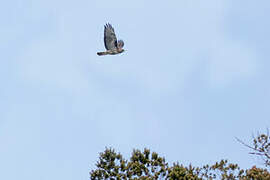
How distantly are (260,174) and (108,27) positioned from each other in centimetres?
1165

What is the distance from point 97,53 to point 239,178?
10303mm

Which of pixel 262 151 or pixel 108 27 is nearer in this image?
pixel 262 151

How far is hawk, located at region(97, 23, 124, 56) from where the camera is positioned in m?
38.6

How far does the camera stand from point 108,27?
127 feet

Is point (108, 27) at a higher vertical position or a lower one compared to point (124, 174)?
higher

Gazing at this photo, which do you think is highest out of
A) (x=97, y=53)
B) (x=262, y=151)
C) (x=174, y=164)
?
(x=97, y=53)

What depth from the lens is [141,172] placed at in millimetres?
41625

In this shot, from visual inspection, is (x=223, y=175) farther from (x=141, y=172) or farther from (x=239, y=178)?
(x=141, y=172)

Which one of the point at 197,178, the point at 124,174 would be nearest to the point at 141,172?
the point at 124,174

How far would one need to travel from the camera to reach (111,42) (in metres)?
39.0

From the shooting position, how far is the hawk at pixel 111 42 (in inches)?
1521

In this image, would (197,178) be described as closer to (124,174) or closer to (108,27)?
(124,174)

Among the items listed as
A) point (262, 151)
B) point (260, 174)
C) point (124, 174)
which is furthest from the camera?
point (124, 174)

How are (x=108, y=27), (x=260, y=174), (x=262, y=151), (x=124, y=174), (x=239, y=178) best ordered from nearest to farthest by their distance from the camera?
(x=262, y=151) < (x=260, y=174) < (x=239, y=178) < (x=108, y=27) < (x=124, y=174)
